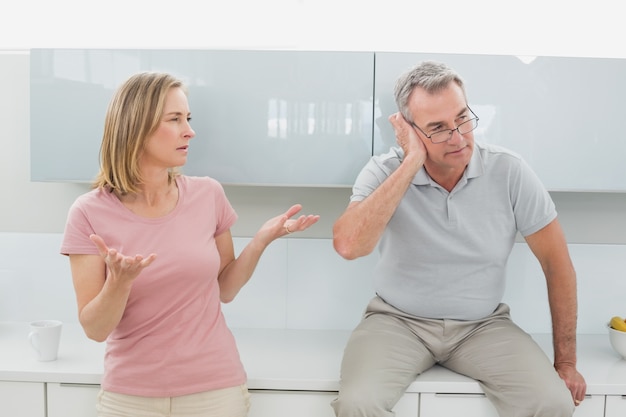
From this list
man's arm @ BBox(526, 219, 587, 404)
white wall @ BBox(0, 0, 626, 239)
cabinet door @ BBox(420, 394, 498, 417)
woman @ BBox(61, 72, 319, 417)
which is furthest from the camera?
white wall @ BBox(0, 0, 626, 239)

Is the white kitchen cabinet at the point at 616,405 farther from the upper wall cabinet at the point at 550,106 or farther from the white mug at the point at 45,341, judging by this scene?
the white mug at the point at 45,341

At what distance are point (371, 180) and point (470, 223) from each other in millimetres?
331

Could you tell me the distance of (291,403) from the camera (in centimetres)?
185

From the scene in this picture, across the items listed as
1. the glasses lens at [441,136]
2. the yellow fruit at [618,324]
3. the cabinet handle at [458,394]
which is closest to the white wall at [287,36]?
the yellow fruit at [618,324]

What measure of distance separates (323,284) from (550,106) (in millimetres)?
1038

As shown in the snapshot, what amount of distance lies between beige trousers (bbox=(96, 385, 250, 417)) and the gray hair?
0.97 meters

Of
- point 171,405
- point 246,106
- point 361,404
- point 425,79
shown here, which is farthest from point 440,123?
point 171,405

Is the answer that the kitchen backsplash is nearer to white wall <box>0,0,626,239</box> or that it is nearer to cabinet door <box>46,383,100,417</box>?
white wall <box>0,0,626,239</box>

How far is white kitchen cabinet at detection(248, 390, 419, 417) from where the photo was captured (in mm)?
1848

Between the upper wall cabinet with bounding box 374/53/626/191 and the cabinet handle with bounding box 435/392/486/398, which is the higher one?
the upper wall cabinet with bounding box 374/53/626/191

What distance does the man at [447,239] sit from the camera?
185 centimetres

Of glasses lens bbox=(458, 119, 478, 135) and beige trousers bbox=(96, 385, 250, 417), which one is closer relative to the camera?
beige trousers bbox=(96, 385, 250, 417)

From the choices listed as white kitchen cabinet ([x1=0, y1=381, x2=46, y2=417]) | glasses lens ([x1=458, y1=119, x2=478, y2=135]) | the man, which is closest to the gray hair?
the man

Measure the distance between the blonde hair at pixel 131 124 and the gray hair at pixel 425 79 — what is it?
670 mm
